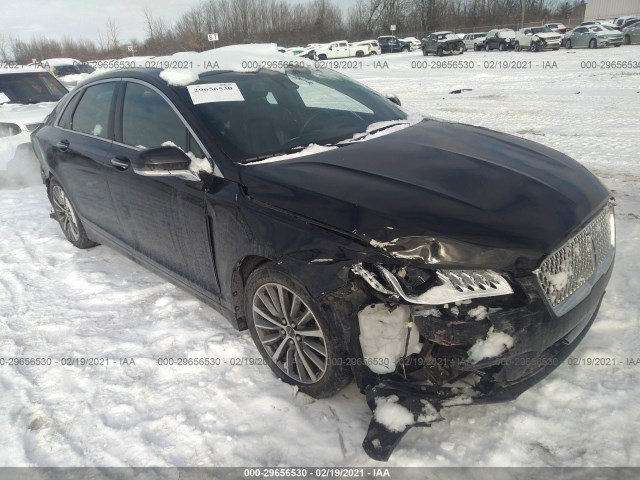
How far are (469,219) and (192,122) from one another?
1.77m

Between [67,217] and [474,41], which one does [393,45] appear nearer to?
[474,41]

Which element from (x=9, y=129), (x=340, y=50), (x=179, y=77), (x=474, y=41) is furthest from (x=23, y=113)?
(x=340, y=50)

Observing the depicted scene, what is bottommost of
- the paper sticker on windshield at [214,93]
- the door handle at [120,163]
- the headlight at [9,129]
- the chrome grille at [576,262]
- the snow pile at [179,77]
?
the chrome grille at [576,262]

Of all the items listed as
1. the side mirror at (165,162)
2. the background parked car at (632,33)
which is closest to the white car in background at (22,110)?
the side mirror at (165,162)

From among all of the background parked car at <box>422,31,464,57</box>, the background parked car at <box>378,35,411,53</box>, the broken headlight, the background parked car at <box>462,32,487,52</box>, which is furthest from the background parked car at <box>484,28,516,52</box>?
the broken headlight

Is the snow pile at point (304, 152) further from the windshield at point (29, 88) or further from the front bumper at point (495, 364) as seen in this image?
the windshield at point (29, 88)

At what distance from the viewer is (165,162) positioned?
278cm

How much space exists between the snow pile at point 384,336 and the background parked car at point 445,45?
3292cm

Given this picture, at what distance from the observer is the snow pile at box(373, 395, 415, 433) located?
2.17 metres

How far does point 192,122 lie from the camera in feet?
9.75

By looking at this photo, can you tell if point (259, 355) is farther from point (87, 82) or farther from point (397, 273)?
point (87, 82)

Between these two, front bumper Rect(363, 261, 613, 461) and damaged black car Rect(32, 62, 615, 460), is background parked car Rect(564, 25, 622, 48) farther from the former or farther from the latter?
front bumper Rect(363, 261, 613, 461)

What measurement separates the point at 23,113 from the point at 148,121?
569 cm

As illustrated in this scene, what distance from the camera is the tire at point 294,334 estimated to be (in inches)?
94.0
